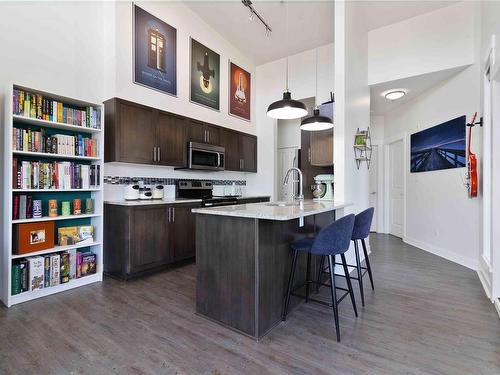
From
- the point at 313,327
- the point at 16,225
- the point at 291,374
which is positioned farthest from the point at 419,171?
the point at 16,225

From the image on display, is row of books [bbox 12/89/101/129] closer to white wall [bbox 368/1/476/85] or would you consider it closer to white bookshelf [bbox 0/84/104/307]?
white bookshelf [bbox 0/84/104/307]

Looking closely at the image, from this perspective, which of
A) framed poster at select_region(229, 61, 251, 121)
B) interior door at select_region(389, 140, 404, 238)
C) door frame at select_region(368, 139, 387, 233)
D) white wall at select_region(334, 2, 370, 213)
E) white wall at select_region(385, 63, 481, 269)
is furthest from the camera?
door frame at select_region(368, 139, 387, 233)

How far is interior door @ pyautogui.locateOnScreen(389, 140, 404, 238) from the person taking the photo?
565cm

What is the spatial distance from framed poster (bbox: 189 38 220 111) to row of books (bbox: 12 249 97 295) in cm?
287

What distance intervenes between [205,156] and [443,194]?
12.8 ft

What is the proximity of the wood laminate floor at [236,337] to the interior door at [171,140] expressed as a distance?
1.85 m

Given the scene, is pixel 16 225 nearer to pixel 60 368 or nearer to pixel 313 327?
pixel 60 368

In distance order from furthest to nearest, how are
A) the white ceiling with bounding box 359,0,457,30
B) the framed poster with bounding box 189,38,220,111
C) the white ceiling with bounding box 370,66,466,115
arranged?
1. the framed poster with bounding box 189,38,220,111
2. the white ceiling with bounding box 370,66,466,115
3. the white ceiling with bounding box 359,0,457,30

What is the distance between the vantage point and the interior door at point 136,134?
3.34 m

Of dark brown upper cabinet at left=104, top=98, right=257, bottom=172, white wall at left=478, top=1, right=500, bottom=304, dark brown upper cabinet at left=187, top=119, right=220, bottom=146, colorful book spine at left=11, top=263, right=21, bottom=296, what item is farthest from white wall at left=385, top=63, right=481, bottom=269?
colorful book spine at left=11, top=263, right=21, bottom=296

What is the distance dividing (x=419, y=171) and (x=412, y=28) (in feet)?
7.79

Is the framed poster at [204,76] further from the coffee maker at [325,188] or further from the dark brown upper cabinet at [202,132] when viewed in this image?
the coffee maker at [325,188]

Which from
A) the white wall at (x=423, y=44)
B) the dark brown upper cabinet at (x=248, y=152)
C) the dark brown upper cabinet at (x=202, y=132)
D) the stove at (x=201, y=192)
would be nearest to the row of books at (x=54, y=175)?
the stove at (x=201, y=192)

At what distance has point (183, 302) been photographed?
2529 millimetres
